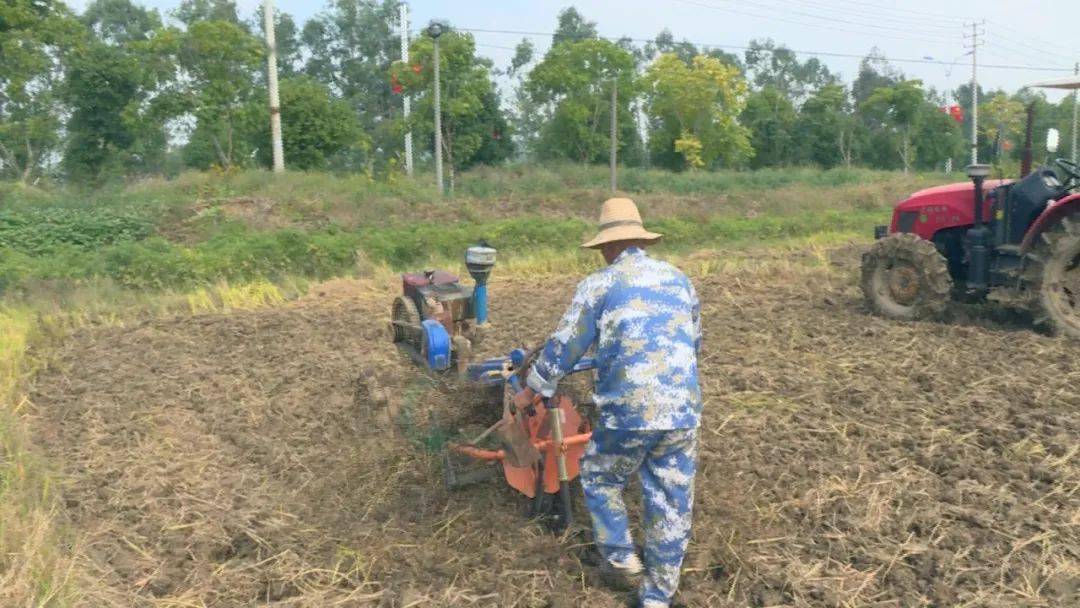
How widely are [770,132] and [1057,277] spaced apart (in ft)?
112

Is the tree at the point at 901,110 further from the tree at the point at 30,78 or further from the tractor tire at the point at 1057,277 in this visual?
the tractor tire at the point at 1057,277

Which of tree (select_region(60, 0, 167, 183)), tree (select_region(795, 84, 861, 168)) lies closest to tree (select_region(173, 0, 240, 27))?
tree (select_region(60, 0, 167, 183))

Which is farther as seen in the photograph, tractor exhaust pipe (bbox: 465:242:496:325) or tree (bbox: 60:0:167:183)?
tree (bbox: 60:0:167:183)

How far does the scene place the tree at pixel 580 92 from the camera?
29.1 meters

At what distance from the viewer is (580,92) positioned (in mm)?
29734

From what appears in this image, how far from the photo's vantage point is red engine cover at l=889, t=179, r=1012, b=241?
7.48 meters

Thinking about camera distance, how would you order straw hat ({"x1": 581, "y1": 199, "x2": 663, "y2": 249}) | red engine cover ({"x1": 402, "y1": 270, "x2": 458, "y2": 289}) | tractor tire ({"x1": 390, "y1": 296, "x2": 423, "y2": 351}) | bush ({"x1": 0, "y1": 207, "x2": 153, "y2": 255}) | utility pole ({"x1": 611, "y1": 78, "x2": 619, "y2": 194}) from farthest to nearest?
utility pole ({"x1": 611, "y1": 78, "x2": 619, "y2": 194}) < bush ({"x1": 0, "y1": 207, "x2": 153, "y2": 255}) < red engine cover ({"x1": 402, "y1": 270, "x2": 458, "y2": 289}) < tractor tire ({"x1": 390, "y1": 296, "x2": 423, "y2": 351}) < straw hat ({"x1": 581, "y1": 199, "x2": 663, "y2": 249})

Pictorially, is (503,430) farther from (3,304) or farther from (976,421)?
(3,304)

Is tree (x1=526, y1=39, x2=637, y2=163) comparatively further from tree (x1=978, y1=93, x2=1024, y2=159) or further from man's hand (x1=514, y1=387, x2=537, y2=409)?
man's hand (x1=514, y1=387, x2=537, y2=409)

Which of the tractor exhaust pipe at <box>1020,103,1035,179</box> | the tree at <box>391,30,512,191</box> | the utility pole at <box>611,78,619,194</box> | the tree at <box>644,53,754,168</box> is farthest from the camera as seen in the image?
the tree at <box>644,53,754,168</box>

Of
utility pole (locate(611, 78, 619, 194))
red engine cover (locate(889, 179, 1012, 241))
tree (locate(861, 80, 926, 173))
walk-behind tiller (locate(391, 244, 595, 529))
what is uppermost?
tree (locate(861, 80, 926, 173))

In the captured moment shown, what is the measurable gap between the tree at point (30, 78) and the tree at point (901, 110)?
3051cm

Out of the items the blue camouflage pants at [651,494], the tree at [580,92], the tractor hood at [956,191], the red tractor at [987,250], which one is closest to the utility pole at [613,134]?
the tree at [580,92]

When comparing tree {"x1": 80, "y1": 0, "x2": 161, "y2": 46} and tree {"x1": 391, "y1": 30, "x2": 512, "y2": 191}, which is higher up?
tree {"x1": 80, "y1": 0, "x2": 161, "y2": 46}
